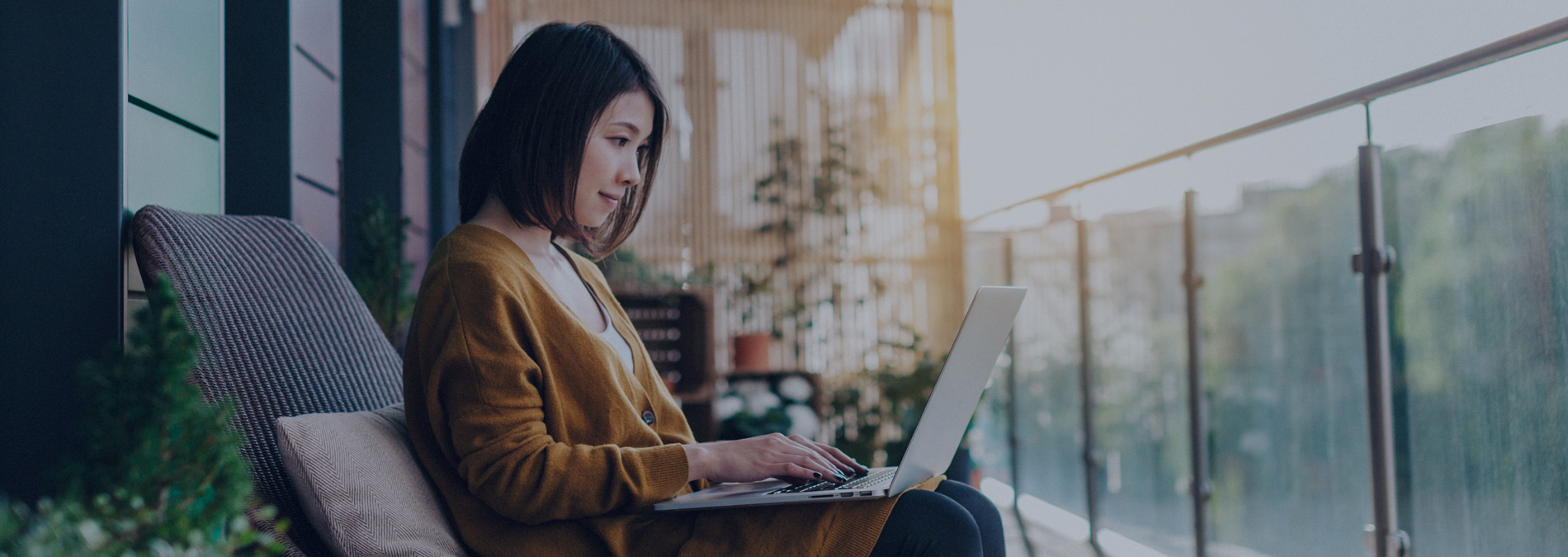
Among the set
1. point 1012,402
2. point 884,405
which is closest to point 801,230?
point 884,405

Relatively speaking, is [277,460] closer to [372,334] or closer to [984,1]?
[372,334]

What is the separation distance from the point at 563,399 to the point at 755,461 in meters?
0.25

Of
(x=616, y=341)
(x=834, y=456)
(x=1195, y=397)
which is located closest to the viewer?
(x=834, y=456)

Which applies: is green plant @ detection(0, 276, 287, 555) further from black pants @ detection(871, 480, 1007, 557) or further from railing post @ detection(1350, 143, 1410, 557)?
railing post @ detection(1350, 143, 1410, 557)

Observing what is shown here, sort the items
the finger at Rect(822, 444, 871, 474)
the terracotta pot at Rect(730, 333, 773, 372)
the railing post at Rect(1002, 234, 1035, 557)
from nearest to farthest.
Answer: the finger at Rect(822, 444, 871, 474), the railing post at Rect(1002, 234, 1035, 557), the terracotta pot at Rect(730, 333, 773, 372)

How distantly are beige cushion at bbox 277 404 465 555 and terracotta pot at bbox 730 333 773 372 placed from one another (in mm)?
3661

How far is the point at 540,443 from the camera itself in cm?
103

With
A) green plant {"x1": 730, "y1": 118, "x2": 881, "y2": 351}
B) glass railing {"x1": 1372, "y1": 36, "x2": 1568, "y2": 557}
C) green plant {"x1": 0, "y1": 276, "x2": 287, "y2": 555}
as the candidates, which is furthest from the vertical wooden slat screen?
green plant {"x1": 0, "y1": 276, "x2": 287, "y2": 555}

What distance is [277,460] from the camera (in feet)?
3.63

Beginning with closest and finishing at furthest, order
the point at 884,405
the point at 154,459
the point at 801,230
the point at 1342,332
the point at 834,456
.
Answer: the point at 154,459 → the point at 834,456 → the point at 1342,332 → the point at 884,405 → the point at 801,230

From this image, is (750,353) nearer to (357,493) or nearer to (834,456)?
(834,456)

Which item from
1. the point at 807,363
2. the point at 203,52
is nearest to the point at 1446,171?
the point at 203,52

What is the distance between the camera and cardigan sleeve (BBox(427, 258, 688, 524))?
101 cm

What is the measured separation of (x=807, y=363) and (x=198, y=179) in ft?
12.5
